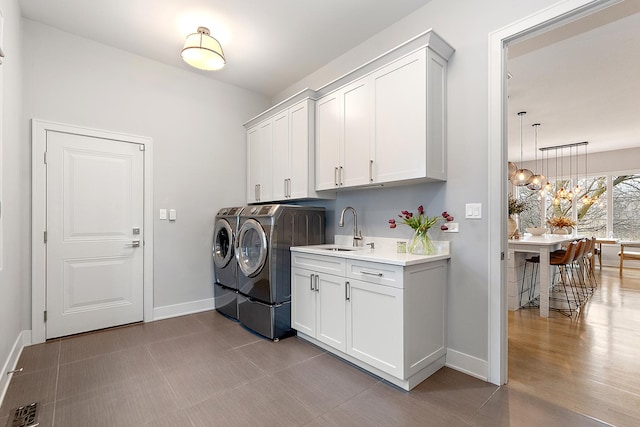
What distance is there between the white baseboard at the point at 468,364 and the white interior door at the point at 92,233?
313 centimetres

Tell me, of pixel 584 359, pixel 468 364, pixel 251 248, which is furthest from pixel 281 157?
pixel 584 359

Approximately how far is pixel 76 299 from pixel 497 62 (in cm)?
417

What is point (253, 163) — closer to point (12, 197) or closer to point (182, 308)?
point (182, 308)

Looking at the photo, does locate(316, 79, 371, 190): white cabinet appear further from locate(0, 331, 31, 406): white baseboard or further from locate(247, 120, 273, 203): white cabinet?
locate(0, 331, 31, 406): white baseboard

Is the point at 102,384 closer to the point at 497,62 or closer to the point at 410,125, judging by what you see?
the point at 410,125

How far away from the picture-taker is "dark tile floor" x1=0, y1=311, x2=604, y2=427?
1688 mm

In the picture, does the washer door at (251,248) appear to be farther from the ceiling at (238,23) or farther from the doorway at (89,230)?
the ceiling at (238,23)

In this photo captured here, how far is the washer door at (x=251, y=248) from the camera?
288cm

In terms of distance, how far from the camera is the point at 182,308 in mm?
3555

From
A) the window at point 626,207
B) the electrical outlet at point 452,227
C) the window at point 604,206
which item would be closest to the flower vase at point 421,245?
the electrical outlet at point 452,227

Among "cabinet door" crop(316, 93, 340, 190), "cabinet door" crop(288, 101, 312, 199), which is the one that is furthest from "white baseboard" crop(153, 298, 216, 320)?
"cabinet door" crop(316, 93, 340, 190)

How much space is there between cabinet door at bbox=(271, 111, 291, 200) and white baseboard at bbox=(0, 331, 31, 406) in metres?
2.52

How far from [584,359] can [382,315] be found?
5.89 feet

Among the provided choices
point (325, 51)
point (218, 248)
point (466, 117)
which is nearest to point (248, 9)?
point (325, 51)
